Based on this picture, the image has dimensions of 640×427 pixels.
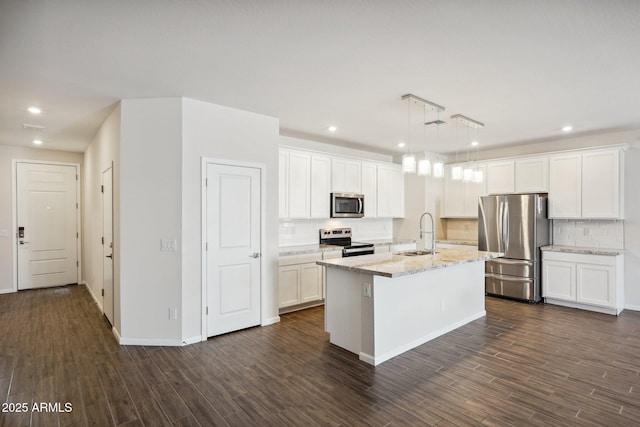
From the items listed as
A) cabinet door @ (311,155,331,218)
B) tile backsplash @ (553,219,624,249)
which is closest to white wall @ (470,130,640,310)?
tile backsplash @ (553,219,624,249)

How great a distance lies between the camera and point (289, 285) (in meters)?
4.84

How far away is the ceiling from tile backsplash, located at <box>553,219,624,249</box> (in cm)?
174

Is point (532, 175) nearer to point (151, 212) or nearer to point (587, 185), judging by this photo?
point (587, 185)

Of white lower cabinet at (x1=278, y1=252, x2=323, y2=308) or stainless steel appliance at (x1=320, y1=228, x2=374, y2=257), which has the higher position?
stainless steel appliance at (x1=320, y1=228, x2=374, y2=257)

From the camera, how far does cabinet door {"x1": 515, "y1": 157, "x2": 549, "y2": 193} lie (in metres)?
5.73

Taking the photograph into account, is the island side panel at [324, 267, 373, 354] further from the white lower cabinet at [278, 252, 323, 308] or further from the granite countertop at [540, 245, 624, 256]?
the granite countertop at [540, 245, 624, 256]

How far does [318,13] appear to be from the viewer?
2.17m

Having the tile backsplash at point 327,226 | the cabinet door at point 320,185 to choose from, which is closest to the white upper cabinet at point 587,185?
the tile backsplash at point 327,226

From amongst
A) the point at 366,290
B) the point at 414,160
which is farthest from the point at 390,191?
the point at 366,290

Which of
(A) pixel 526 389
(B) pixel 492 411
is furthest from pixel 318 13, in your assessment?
(A) pixel 526 389

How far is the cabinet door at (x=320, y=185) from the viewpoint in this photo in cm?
556

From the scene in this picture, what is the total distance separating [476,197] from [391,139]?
220cm

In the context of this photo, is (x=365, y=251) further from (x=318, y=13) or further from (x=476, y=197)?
(x=318, y=13)

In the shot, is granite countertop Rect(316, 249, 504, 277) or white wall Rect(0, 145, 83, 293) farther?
white wall Rect(0, 145, 83, 293)
